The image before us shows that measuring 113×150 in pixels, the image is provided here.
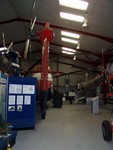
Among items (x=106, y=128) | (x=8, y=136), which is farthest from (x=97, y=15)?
(x=8, y=136)

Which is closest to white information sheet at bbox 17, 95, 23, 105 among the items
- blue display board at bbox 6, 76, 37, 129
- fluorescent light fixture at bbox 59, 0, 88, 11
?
blue display board at bbox 6, 76, 37, 129

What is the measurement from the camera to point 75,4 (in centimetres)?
717

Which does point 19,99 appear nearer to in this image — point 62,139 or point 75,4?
point 62,139

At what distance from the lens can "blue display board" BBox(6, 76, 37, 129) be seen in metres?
4.99

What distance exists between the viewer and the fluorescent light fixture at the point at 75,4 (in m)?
6.87

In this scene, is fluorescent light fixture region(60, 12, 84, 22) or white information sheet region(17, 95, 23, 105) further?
fluorescent light fixture region(60, 12, 84, 22)

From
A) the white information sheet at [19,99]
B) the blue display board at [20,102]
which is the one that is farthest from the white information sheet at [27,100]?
the white information sheet at [19,99]

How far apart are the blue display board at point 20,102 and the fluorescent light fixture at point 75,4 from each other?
140 inches

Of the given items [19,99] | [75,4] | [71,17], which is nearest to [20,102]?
[19,99]

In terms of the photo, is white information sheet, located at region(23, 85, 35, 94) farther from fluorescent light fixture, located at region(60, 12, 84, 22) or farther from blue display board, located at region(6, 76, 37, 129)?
fluorescent light fixture, located at region(60, 12, 84, 22)

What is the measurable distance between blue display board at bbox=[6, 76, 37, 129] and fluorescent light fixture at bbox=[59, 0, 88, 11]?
11.7 feet

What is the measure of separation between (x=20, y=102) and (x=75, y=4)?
14.4 feet

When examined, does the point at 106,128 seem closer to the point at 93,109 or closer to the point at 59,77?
the point at 93,109

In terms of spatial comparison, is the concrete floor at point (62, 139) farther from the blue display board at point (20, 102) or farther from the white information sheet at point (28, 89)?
the white information sheet at point (28, 89)
